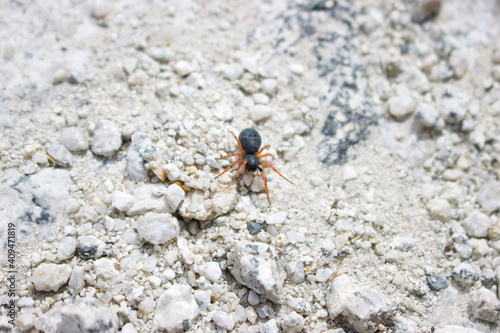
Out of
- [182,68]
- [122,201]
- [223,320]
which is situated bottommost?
[223,320]

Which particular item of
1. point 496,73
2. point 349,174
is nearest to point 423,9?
point 496,73

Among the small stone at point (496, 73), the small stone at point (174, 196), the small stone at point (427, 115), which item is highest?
the small stone at point (496, 73)

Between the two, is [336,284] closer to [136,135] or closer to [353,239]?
[353,239]

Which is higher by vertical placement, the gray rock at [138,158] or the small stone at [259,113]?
the small stone at [259,113]

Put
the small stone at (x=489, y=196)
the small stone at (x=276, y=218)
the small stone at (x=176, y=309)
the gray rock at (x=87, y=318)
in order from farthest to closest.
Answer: the small stone at (x=489, y=196), the small stone at (x=276, y=218), the small stone at (x=176, y=309), the gray rock at (x=87, y=318)

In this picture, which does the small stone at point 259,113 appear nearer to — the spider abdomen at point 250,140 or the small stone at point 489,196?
the spider abdomen at point 250,140

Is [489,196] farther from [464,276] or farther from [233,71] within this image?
[233,71]

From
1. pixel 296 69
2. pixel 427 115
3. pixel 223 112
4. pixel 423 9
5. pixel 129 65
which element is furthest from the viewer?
pixel 423 9

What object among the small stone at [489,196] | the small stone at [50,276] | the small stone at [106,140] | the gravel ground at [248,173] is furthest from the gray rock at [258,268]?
the small stone at [489,196]
